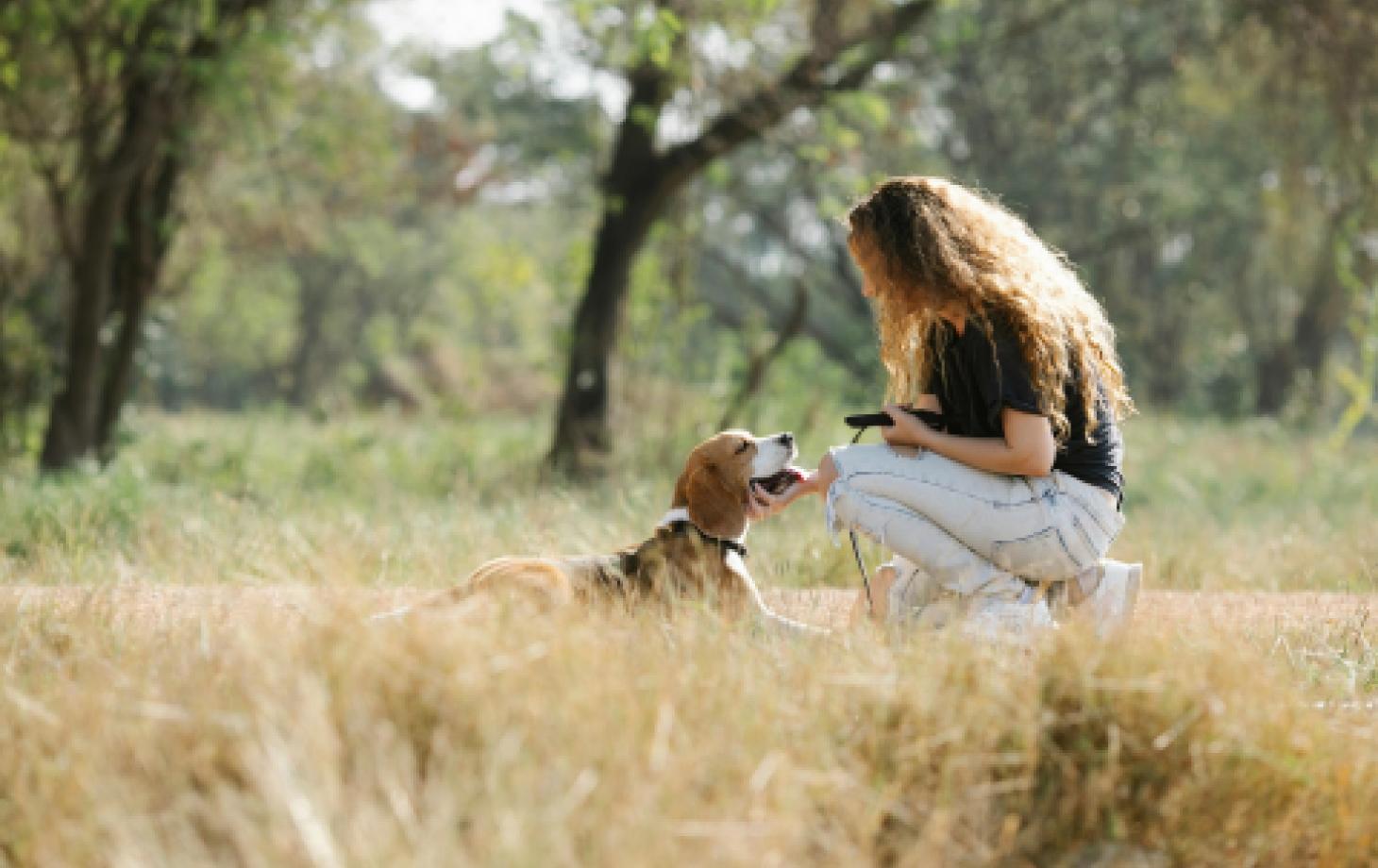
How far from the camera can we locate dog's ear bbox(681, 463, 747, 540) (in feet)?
17.2

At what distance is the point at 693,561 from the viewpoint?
5070 millimetres

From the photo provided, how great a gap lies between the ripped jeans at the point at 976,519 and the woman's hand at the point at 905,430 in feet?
0.11

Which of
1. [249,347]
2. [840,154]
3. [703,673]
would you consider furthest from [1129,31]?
[249,347]

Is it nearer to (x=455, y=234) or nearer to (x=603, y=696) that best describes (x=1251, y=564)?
(x=603, y=696)

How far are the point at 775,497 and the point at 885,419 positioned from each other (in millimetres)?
473

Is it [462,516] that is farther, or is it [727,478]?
[462,516]

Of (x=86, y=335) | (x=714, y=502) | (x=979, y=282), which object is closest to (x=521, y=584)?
(x=714, y=502)

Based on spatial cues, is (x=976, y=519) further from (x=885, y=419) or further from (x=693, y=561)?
(x=693, y=561)

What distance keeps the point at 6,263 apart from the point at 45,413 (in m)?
1.39

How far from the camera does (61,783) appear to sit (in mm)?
3238

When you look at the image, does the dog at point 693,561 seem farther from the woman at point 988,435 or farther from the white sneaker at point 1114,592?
the white sneaker at point 1114,592

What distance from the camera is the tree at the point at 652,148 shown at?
460 inches

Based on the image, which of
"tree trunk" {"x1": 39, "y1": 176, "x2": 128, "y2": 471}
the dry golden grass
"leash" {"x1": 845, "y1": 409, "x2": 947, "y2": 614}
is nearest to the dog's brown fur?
"leash" {"x1": 845, "y1": 409, "x2": 947, "y2": 614}

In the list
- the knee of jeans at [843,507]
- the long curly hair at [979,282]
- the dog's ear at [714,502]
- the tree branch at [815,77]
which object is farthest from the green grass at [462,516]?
the tree branch at [815,77]
